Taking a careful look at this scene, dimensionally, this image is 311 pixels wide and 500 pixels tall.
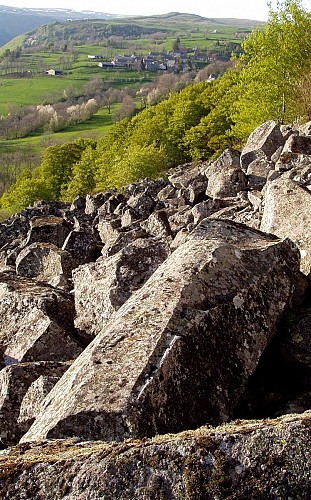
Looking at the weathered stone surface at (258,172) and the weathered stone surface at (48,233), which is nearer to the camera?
the weathered stone surface at (258,172)

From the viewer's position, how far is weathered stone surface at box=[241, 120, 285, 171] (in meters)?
23.6

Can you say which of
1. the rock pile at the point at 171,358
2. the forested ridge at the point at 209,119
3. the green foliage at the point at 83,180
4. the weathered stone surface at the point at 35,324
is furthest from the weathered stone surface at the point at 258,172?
the green foliage at the point at 83,180

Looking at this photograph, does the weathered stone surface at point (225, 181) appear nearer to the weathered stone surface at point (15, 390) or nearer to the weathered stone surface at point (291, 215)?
the weathered stone surface at point (291, 215)

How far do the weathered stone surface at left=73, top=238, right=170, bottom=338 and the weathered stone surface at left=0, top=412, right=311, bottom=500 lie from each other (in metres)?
5.65

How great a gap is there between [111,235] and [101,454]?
48.7 ft

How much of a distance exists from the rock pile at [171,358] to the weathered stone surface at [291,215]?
0.10 feet

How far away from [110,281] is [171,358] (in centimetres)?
465

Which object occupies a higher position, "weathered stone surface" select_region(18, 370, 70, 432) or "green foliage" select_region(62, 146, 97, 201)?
"weathered stone surface" select_region(18, 370, 70, 432)

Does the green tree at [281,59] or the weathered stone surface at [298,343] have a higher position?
the green tree at [281,59]

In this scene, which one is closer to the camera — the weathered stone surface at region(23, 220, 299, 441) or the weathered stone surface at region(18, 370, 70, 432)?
the weathered stone surface at region(23, 220, 299, 441)

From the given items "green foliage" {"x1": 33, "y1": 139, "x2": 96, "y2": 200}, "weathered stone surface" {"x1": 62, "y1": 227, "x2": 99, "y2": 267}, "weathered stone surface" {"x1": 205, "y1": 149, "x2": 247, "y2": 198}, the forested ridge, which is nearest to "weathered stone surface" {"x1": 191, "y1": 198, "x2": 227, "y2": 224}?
"weathered stone surface" {"x1": 205, "y1": 149, "x2": 247, "y2": 198}

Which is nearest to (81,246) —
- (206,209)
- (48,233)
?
(48,233)

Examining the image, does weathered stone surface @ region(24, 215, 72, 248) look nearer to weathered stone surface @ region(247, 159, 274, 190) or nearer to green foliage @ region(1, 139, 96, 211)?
weathered stone surface @ region(247, 159, 274, 190)

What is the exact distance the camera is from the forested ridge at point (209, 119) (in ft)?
140
